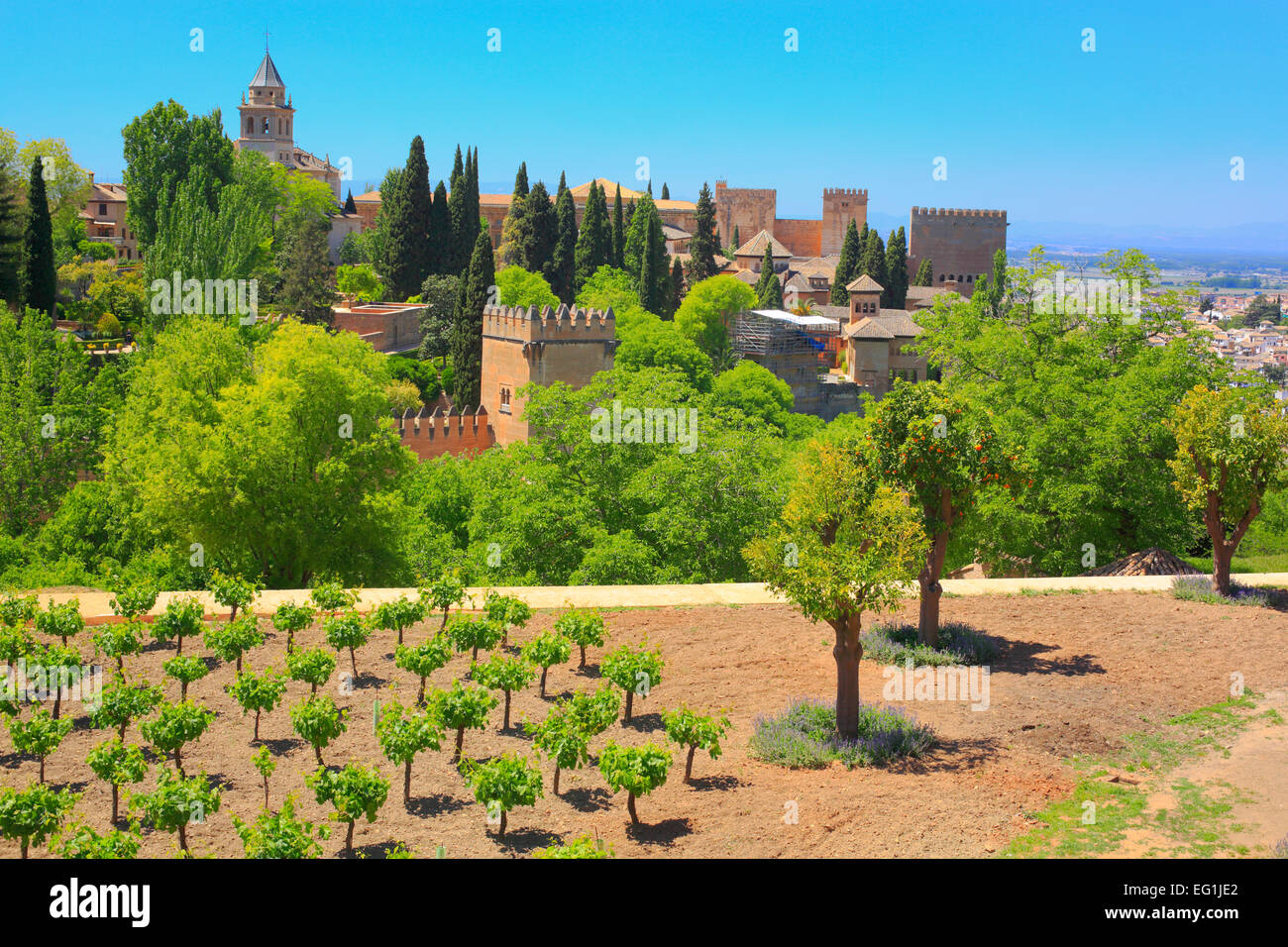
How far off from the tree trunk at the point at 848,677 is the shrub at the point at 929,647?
2.43 metres

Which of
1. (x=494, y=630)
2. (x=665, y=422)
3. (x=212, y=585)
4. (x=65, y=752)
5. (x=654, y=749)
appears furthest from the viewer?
(x=665, y=422)

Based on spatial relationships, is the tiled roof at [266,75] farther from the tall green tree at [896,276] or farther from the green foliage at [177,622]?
the green foliage at [177,622]

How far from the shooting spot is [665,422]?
23.9 meters

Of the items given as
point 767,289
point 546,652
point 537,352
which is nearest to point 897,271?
point 767,289

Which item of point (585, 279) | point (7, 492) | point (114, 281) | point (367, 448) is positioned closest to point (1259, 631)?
point (367, 448)

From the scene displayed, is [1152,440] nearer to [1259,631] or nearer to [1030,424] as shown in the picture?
[1030,424]

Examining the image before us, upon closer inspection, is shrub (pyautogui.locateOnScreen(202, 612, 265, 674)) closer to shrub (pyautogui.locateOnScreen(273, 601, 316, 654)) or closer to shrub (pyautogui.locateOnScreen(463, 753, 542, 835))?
shrub (pyautogui.locateOnScreen(273, 601, 316, 654))

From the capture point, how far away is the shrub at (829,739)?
376 inches

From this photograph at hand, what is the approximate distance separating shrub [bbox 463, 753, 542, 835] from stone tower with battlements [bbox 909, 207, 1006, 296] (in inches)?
4046

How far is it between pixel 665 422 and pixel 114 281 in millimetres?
39264

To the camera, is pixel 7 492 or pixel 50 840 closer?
pixel 50 840

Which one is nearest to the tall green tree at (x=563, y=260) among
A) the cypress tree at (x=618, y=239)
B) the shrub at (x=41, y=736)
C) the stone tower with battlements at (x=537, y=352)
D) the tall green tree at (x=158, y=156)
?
the cypress tree at (x=618, y=239)

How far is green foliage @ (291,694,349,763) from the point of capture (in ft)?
29.5

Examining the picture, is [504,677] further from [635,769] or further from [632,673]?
[635,769]
